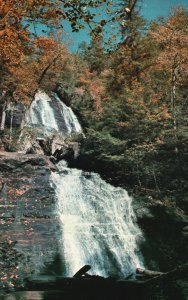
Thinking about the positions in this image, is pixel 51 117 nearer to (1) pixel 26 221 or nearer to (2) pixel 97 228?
(2) pixel 97 228

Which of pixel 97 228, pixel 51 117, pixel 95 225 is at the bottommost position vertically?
pixel 97 228

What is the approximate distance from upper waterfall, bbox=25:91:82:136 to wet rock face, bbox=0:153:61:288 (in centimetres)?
1329

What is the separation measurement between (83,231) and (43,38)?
14.1 m

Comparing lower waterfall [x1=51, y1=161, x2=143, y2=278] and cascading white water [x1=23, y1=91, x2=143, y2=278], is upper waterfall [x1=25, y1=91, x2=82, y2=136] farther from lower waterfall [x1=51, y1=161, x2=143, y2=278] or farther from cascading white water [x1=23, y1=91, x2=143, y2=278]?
lower waterfall [x1=51, y1=161, x2=143, y2=278]

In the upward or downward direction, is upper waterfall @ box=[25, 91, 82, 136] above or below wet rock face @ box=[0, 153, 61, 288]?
above

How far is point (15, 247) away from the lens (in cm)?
1327

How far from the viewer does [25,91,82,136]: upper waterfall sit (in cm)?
3116

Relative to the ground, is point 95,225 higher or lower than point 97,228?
higher

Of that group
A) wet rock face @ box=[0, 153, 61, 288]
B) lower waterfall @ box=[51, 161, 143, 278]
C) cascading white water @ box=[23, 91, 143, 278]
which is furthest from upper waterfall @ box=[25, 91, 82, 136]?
wet rock face @ box=[0, 153, 61, 288]

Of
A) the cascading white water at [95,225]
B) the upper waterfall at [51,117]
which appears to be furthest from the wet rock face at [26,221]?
the upper waterfall at [51,117]

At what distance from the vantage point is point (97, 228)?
52.8ft

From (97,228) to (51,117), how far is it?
18.7 meters

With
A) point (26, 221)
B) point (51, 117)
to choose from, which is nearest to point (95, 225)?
point (26, 221)

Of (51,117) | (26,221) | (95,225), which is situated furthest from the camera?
(51,117)
